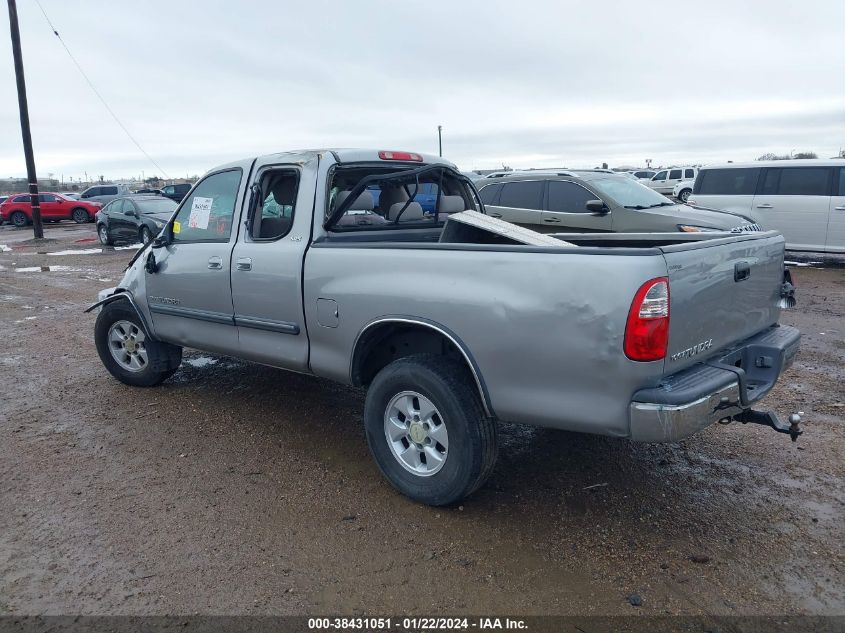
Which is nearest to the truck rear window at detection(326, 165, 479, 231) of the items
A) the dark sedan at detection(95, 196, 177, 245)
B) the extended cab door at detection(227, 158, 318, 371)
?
the extended cab door at detection(227, 158, 318, 371)

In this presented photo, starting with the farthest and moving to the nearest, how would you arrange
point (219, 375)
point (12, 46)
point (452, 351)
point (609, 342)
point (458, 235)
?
point (12, 46) < point (219, 375) < point (458, 235) < point (452, 351) < point (609, 342)

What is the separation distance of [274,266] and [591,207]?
21.8 feet

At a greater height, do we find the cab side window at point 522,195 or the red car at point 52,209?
the cab side window at point 522,195

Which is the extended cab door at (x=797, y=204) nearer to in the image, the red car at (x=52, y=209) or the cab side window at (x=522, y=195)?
the cab side window at (x=522, y=195)

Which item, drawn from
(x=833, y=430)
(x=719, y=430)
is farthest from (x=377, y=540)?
(x=833, y=430)

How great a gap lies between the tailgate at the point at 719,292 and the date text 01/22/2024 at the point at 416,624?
129 centimetres

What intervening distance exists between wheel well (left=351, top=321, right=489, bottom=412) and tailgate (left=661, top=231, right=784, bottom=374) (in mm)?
1054

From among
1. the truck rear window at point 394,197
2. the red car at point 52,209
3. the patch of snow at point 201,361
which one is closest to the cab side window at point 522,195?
the truck rear window at point 394,197

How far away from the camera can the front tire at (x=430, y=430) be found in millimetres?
3418

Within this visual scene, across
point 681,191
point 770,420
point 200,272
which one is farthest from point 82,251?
point 681,191

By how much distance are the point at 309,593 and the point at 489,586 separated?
2.60 feet

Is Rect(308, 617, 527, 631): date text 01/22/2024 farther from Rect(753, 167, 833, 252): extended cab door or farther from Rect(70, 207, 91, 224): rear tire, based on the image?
Rect(70, 207, 91, 224): rear tire

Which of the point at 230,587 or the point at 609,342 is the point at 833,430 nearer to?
the point at 609,342

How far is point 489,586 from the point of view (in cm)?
302
